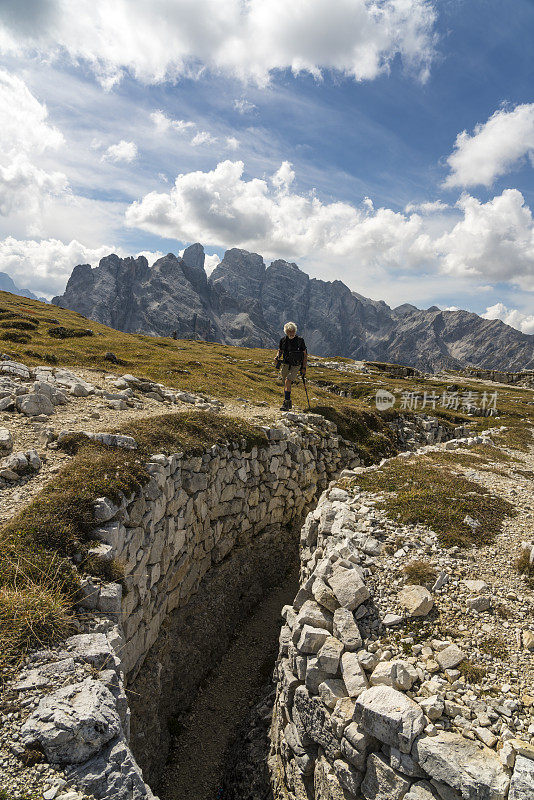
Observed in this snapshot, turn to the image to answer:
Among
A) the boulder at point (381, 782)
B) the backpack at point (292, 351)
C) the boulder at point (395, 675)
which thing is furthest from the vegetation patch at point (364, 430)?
the boulder at point (381, 782)

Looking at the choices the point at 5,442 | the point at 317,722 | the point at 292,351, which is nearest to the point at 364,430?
the point at 292,351

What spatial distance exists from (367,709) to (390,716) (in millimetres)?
526

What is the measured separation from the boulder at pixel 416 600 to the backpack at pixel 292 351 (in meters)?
14.9

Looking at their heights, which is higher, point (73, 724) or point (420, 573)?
point (420, 573)

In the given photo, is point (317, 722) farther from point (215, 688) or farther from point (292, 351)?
point (292, 351)

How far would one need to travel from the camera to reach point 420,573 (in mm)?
10430

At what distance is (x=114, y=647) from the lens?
8.29m

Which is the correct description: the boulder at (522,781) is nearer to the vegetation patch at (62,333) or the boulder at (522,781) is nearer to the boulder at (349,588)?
the boulder at (349,588)

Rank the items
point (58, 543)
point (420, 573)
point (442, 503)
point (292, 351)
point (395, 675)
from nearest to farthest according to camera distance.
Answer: point (395, 675), point (58, 543), point (420, 573), point (442, 503), point (292, 351)

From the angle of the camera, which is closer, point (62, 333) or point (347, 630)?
point (347, 630)

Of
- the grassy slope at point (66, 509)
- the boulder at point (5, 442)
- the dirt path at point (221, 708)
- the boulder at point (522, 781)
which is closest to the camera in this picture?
the boulder at point (522, 781)

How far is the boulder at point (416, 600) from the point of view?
9516mm

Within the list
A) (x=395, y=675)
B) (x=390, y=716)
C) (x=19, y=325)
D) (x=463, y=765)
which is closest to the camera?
(x=463, y=765)

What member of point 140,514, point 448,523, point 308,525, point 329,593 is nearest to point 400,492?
point 448,523
